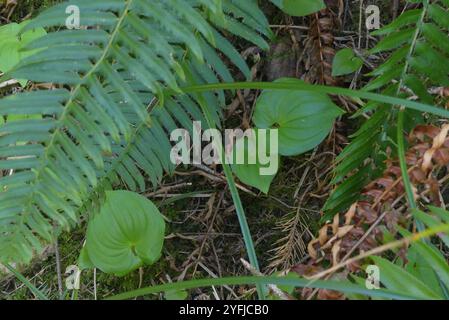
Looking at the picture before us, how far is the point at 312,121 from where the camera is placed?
1824 mm

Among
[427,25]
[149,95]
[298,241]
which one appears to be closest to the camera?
[427,25]

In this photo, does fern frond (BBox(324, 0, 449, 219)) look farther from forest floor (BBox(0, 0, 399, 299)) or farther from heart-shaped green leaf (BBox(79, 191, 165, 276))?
heart-shaped green leaf (BBox(79, 191, 165, 276))

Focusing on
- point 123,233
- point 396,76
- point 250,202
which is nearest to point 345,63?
point 396,76

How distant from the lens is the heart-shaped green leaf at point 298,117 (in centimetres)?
182

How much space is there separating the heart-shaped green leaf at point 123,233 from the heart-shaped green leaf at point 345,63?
757 millimetres

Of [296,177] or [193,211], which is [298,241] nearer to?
[296,177]

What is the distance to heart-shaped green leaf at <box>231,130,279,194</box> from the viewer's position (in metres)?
1.84

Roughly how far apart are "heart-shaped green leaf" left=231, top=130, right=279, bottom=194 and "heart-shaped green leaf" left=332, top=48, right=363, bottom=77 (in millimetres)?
339

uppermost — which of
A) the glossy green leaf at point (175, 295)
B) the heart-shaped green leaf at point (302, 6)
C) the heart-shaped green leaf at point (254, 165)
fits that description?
the heart-shaped green leaf at point (302, 6)

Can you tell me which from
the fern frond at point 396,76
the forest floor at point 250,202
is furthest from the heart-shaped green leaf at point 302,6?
the fern frond at point 396,76

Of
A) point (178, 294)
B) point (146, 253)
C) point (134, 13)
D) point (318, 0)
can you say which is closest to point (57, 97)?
point (134, 13)

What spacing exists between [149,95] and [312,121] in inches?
20.2

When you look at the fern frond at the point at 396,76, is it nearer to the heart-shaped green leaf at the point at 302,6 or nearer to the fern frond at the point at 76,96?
the heart-shaped green leaf at the point at 302,6
